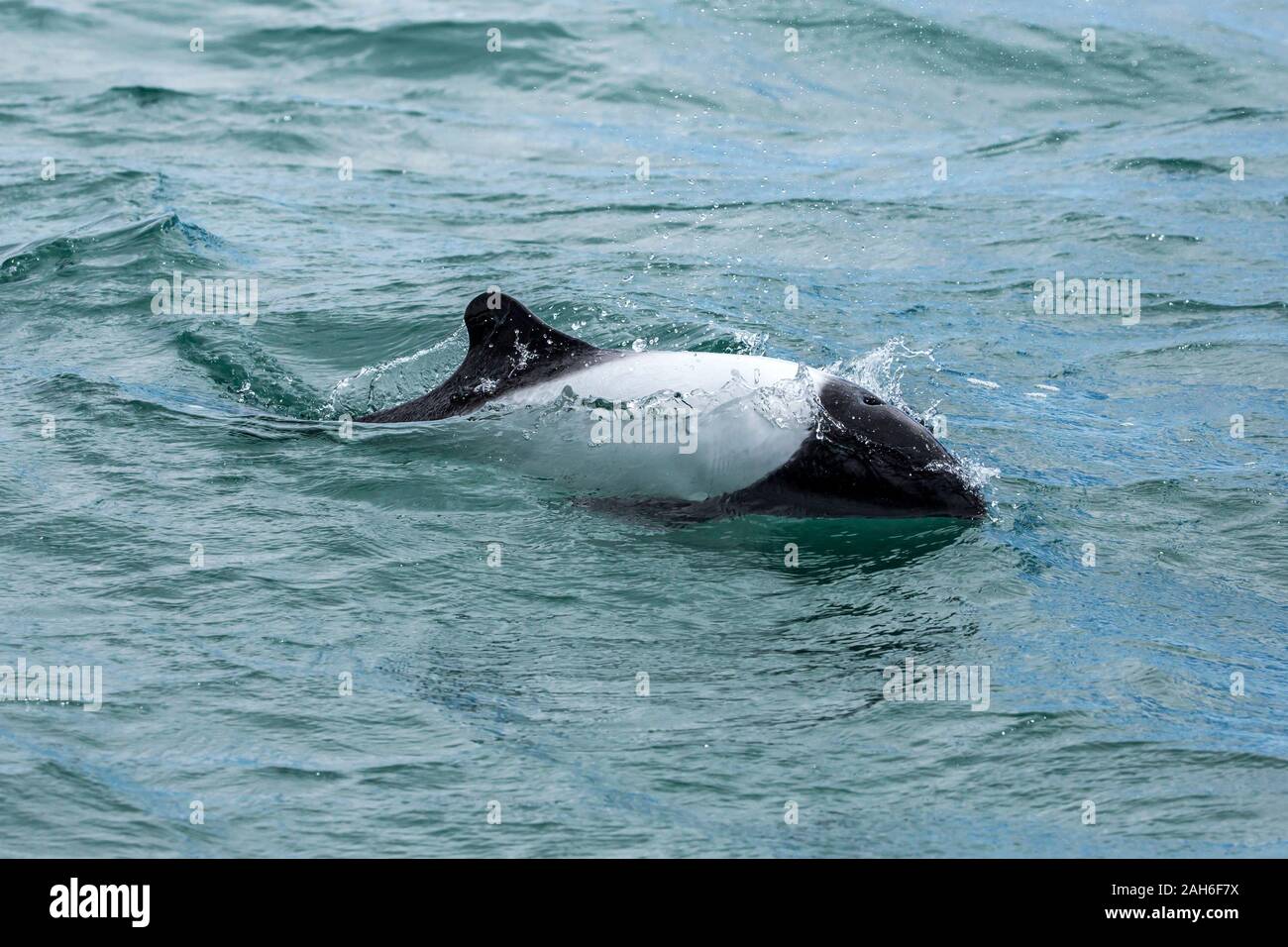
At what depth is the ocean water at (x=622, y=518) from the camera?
19.6 feet

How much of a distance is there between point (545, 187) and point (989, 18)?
9.69 m

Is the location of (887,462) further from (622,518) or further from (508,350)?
(508,350)

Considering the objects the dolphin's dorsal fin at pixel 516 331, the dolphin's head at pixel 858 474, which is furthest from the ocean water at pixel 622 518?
the dolphin's dorsal fin at pixel 516 331

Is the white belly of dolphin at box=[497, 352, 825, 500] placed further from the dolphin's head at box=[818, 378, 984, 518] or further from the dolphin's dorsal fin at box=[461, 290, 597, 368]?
the dolphin's dorsal fin at box=[461, 290, 597, 368]

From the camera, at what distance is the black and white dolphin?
8.22 metres

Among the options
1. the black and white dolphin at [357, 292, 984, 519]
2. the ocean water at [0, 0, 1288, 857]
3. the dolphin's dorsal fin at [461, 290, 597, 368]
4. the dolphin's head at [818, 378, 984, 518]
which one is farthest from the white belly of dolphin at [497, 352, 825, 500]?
the dolphin's dorsal fin at [461, 290, 597, 368]

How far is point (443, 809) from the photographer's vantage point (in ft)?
19.0

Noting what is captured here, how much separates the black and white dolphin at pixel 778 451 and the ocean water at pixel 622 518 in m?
0.20

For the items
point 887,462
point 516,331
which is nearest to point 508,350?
point 516,331

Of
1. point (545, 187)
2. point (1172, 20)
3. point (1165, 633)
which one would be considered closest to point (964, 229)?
point (545, 187)

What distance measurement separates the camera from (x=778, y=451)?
8.26 meters

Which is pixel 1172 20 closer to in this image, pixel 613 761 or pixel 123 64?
pixel 123 64

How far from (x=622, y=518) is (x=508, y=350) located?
137 cm

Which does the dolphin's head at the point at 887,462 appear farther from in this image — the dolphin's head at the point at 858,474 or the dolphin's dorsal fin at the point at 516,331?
the dolphin's dorsal fin at the point at 516,331
